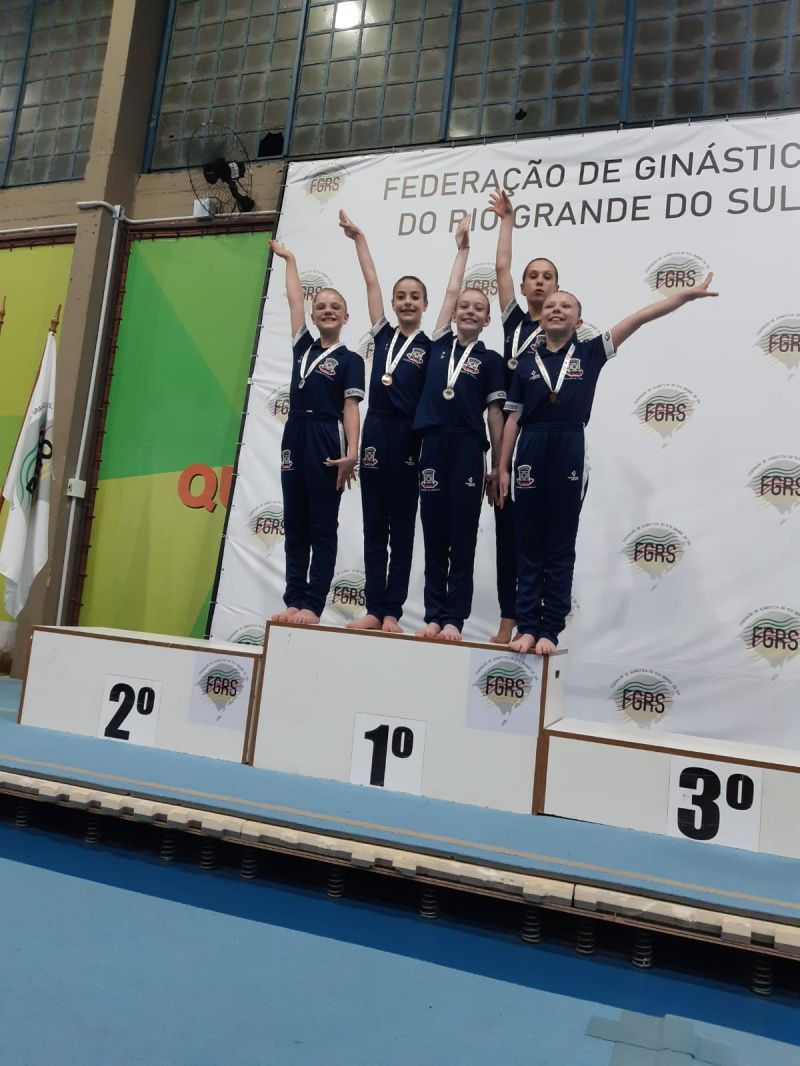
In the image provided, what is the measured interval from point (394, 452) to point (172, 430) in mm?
3560

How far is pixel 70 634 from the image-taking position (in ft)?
16.9

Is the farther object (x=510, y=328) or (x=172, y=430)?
(x=172, y=430)

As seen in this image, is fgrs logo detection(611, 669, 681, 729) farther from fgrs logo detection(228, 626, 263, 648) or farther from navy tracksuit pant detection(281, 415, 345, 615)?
fgrs logo detection(228, 626, 263, 648)

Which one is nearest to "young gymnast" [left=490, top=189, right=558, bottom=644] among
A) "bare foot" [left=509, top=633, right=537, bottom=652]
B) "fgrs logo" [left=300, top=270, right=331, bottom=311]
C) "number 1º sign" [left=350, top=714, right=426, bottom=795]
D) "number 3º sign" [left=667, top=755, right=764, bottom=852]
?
"bare foot" [left=509, top=633, right=537, bottom=652]

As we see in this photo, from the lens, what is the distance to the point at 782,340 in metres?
5.97

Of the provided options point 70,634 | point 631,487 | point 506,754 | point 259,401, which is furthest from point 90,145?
point 506,754

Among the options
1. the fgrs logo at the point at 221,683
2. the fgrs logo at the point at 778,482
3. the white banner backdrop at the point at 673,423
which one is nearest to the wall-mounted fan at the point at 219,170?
the white banner backdrop at the point at 673,423

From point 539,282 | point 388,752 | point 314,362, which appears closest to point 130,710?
point 388,752

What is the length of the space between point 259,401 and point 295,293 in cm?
194

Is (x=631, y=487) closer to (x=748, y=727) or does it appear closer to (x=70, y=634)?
(x=748, y=727)

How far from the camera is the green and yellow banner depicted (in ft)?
24.9

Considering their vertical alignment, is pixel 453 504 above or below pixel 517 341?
below

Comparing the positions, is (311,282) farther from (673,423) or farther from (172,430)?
(673,423)

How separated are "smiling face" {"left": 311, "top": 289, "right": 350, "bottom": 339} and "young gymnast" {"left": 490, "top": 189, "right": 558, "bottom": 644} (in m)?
0.95
